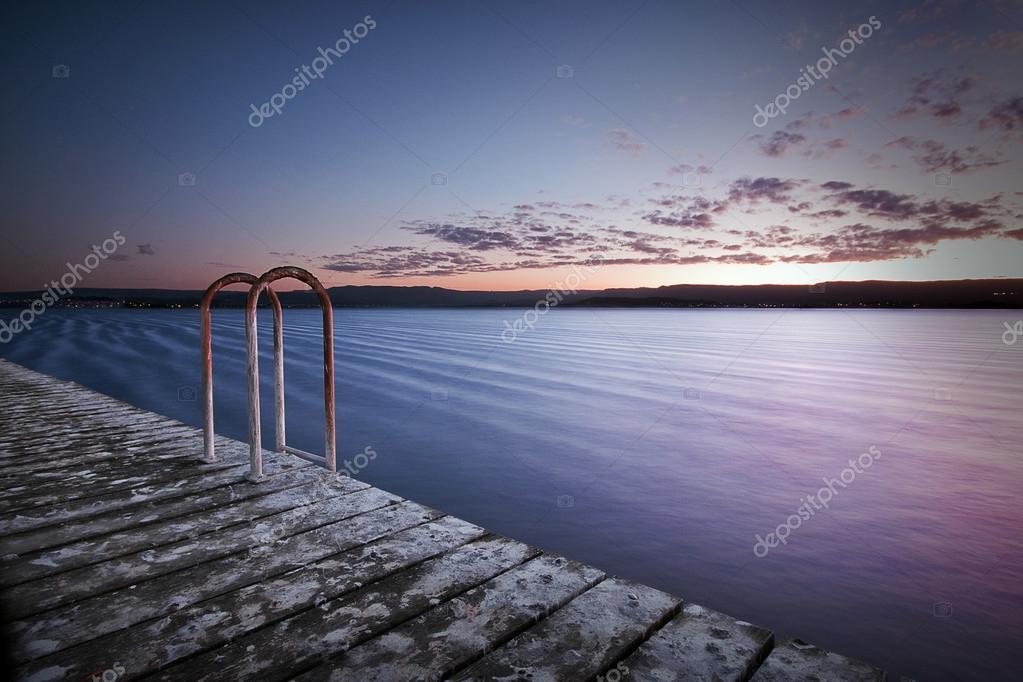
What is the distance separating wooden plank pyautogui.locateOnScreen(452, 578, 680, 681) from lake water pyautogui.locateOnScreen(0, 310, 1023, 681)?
2.30 m

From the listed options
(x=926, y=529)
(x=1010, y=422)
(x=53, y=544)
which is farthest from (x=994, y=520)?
(x=53, y=544)

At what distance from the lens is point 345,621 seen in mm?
2111

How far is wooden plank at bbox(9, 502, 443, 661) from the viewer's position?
2035 millimetres

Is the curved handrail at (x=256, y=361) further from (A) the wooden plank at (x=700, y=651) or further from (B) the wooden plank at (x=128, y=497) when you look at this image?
(A) the wooden plank at (x=700, y=651)

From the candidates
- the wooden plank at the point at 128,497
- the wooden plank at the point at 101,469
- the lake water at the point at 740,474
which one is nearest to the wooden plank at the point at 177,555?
the wooden plank at the point at 128,497

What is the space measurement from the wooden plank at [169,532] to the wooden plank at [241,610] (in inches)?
27.8

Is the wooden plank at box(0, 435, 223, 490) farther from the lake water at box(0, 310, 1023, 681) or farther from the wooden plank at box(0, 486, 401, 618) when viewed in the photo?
the lake water at box(0, 310, 1023, 681)

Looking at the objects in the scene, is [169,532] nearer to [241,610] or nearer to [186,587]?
[186,587]

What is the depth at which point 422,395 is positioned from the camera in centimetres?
1307

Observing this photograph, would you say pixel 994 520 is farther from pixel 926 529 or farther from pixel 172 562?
pixel 172 562

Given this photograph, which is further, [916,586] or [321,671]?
[916,586]

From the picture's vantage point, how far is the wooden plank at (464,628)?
1829 mm

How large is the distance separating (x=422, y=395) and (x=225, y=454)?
8.49 meters

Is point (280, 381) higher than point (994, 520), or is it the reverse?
point (280, 381)
